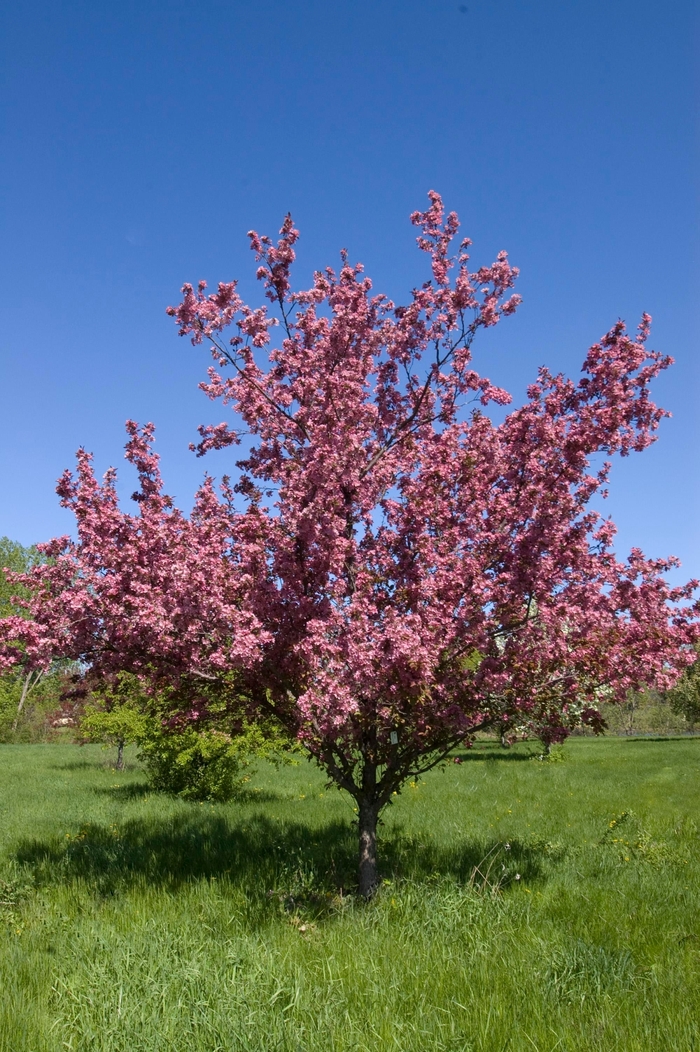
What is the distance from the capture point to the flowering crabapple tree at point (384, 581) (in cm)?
662

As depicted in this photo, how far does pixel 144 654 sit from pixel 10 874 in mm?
4349

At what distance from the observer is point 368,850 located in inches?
312

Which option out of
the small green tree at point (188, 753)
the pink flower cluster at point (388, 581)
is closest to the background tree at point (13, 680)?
the small green tree at point (188, 753)

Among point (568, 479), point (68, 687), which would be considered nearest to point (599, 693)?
point (568, 479)

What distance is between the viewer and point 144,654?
743 centimetres

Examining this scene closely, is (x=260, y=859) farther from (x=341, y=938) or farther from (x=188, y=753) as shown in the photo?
(x=188, y=753)

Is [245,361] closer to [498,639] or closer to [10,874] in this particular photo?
[498,639]

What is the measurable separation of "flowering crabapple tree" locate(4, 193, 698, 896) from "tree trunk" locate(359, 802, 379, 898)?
25mm

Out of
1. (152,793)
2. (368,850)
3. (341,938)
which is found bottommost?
(152,793)

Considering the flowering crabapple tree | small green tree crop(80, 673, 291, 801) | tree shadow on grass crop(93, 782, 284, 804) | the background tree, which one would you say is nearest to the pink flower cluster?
the flowering crabapple tree

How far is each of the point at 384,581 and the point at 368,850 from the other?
311 cm

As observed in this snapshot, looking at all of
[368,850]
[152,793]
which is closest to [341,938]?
[368,850]

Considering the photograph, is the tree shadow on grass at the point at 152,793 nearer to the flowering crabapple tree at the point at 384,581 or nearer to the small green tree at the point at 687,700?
the flowering crabapple tree at the point at 384,581

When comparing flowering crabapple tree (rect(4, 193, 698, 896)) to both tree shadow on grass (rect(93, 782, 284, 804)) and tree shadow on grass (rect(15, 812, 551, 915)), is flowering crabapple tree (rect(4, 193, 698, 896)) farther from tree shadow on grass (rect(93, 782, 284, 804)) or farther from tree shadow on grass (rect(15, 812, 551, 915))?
tree shadow on grass (rect(93, 782, 284, 804))
